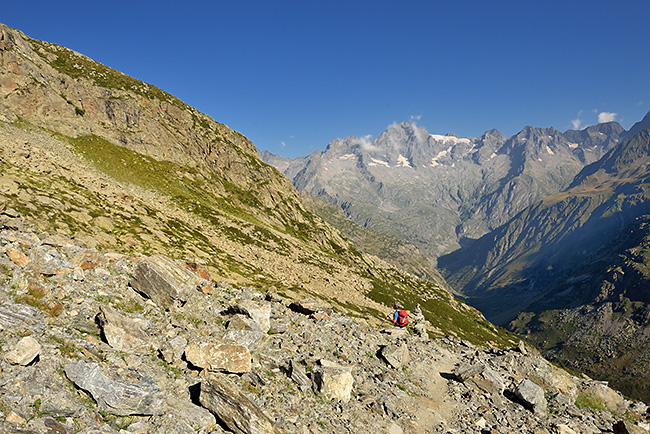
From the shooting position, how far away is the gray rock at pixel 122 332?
1370cm

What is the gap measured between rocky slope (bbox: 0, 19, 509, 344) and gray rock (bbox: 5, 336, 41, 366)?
60.3ft

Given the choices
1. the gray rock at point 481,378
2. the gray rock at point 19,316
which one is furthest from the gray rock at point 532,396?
the gray rock at point 19,316

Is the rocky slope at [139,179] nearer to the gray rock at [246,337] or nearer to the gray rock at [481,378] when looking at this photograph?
the gray rock at [246,337]

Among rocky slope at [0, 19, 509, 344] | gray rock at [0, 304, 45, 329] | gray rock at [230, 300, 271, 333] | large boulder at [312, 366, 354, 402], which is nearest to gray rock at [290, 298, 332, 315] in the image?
gray rock at [230, 300, 271, 333]

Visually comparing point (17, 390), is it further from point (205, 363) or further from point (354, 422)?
point (354, 422)

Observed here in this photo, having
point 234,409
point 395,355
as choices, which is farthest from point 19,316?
point 395,355

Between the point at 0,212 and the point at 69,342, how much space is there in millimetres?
21924

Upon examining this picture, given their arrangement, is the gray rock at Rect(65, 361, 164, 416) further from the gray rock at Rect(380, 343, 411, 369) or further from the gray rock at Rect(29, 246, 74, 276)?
the gray rock at Rect(380, 343, 411, 369)

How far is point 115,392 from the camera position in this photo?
11.3m

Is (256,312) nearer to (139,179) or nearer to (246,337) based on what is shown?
(246,337)

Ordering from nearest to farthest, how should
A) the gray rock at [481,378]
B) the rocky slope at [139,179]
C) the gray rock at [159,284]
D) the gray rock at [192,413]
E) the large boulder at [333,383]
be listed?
the gray rock at [192,413]
the large boulder at [333,383]
the gray rock at [159,284]
the gray rock at [481,378]
the rocky slope at [139,179]

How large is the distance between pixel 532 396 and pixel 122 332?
27.4 m

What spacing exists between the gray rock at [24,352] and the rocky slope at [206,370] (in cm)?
3

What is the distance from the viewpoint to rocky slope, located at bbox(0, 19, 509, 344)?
41.9 m
